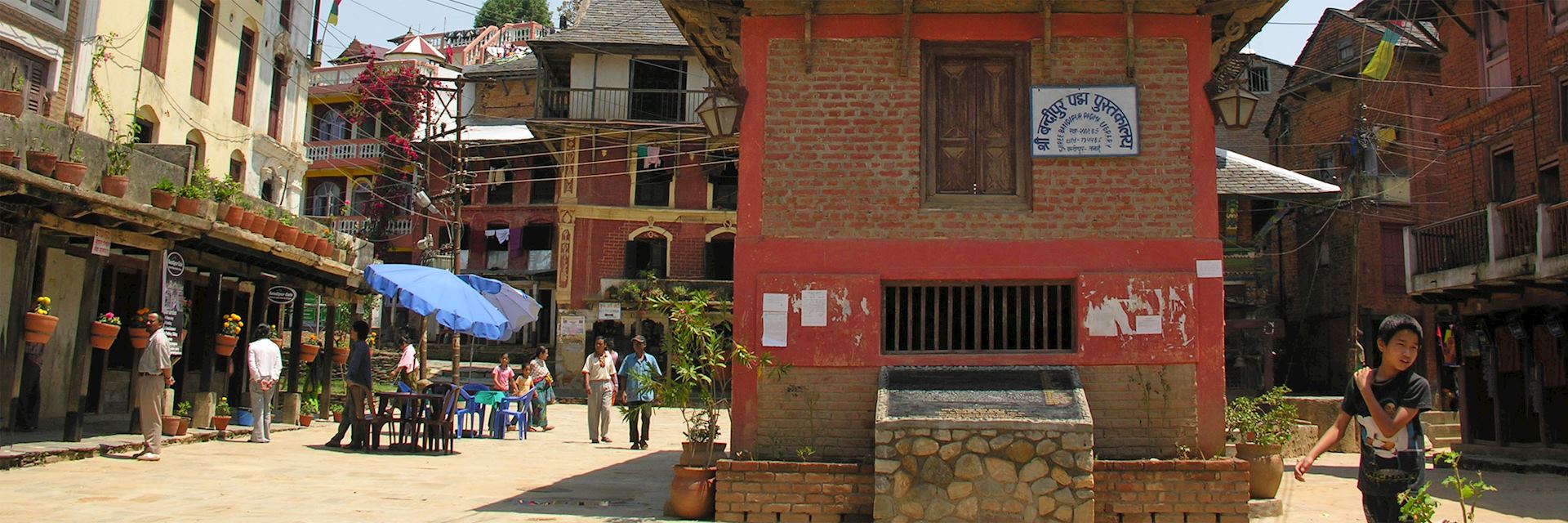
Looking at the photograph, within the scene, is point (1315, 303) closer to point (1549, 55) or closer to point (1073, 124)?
point (1549, 55)

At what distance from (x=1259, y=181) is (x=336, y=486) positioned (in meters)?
22.7

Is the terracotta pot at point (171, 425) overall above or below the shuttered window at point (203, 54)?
below

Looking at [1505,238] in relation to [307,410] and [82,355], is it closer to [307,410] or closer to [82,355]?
[82,355]

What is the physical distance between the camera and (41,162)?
11141 mm

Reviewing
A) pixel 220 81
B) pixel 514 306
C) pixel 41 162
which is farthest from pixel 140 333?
pixel 220 81

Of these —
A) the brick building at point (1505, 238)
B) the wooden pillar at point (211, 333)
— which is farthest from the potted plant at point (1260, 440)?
the wooden pillar at point (211, 333)

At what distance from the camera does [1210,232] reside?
945 cm

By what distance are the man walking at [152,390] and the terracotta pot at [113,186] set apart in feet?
5.00

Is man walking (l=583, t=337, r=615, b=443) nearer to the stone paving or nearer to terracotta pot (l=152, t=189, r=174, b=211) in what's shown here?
the stone paving

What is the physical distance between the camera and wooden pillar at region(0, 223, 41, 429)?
1184 centimetres

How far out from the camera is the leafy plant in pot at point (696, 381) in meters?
8.98

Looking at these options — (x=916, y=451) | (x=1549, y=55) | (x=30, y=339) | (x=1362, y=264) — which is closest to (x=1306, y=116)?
(x=1362, y=264)

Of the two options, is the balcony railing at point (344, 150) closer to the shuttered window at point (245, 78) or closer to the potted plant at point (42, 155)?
the shuttered window at point (245, 78)

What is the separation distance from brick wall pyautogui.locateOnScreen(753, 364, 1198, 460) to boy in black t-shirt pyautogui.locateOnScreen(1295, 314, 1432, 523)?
Answer: 328cm
